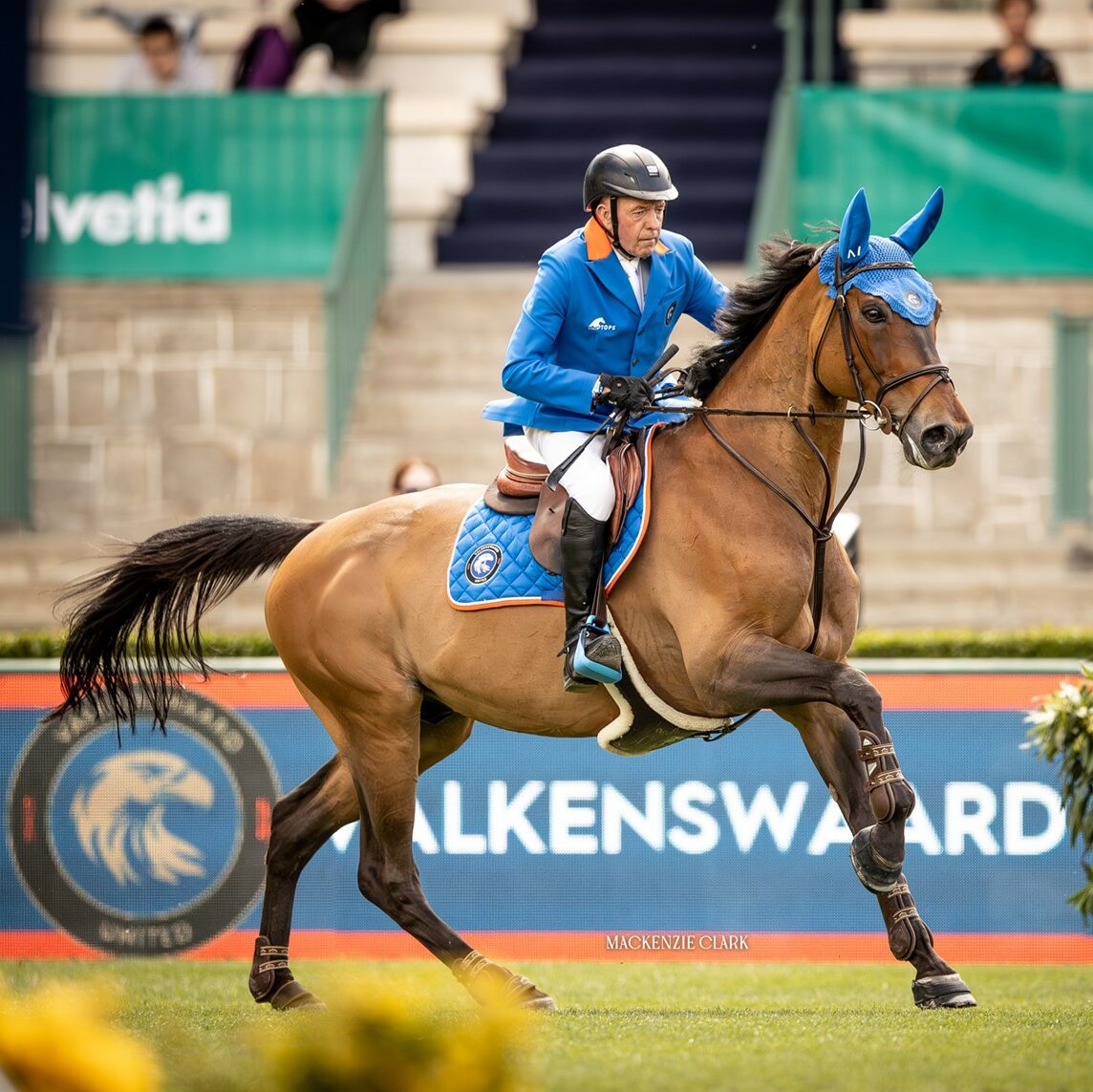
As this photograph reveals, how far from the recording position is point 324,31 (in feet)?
48.6

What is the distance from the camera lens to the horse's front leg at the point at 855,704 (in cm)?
573

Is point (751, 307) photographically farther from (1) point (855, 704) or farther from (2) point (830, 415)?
(1) point (855, 704)

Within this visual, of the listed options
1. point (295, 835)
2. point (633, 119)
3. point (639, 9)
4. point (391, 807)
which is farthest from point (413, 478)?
point (639, 9)

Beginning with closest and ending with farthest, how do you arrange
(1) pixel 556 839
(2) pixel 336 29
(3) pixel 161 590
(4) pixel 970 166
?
(3) pixel 161 590 → (1) pixel 556 839 → (4) pixel 970 166 → (2) pixel 336 29

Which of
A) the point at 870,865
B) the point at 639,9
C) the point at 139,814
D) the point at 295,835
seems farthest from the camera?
the point at 639,9

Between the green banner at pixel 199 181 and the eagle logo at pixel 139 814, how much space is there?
550 centimetres

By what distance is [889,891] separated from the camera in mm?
6020

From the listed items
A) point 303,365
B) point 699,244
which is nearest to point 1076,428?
point 699,244

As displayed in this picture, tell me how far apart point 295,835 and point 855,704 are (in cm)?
241

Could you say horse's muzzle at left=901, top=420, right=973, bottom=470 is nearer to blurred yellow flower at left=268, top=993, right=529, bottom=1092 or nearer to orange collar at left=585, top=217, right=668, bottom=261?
orange collar at left=585, top=217, right=668, bottom=261

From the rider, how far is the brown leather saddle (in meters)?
0.05

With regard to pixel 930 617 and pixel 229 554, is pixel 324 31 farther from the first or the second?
pixel 229 554

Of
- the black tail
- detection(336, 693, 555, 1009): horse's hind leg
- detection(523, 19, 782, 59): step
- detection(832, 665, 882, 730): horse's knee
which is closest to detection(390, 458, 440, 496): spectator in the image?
the black tail

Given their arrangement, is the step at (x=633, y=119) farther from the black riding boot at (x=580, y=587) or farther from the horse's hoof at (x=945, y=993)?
the horse's hoof at (x=945, y=993)
